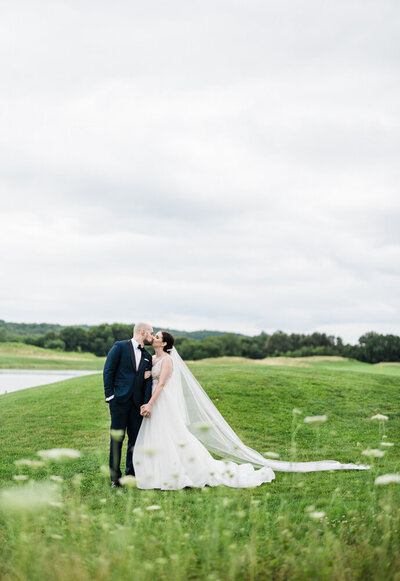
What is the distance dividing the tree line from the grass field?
824 inches

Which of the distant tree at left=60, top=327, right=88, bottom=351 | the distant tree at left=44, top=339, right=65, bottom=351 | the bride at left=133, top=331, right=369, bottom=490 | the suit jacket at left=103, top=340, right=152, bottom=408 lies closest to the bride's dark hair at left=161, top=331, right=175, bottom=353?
the bride at left=133, top=331, right=369, bottom=490

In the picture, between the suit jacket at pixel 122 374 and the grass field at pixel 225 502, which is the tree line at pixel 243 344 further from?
the suit jacket at pixel 122 374

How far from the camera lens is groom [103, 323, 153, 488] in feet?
27.3

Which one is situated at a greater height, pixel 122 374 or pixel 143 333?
pixel 143 333

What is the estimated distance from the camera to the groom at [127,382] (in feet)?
27.3

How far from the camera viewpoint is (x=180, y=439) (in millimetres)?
8438

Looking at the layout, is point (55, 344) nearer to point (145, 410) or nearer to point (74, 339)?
point (74, 339)

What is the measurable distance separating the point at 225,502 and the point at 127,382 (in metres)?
4.60

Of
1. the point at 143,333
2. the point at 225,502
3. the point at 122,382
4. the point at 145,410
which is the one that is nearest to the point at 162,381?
the point at 145,410

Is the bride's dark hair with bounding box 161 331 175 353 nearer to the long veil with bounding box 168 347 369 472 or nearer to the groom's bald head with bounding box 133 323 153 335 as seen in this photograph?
the long veil with bounding box 168 347 369 472

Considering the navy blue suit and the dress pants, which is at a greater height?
the navy blue suit

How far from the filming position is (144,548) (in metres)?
4.38

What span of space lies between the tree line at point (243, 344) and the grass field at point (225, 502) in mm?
20924

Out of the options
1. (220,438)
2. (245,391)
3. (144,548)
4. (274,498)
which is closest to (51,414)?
(245,391)
